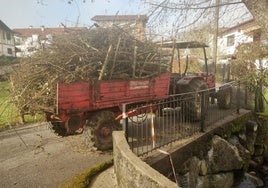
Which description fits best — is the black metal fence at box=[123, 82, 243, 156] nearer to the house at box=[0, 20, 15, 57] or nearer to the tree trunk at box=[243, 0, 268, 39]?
the tree trunk at box=[243, 0, 268, 39]

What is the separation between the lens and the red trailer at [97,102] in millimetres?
5754

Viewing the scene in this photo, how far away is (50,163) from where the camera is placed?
240 inches

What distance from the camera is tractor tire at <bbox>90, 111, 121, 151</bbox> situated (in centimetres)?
636

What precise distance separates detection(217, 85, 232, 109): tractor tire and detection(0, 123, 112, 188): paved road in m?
5.51

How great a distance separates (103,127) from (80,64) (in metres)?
1.60

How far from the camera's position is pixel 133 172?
11.6 feet

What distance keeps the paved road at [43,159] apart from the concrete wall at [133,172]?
63.1 inches

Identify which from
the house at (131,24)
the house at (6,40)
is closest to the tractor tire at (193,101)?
the house at (131,24)

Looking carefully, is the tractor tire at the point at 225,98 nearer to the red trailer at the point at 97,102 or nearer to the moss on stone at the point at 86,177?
the red trailer at the point at 97,102

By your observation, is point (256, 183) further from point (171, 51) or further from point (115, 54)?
point (115, 54)

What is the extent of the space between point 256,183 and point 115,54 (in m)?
5.68

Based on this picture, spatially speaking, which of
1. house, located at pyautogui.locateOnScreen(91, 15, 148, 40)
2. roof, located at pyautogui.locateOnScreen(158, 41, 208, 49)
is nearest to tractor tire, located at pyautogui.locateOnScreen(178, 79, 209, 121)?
roof, located at pyautogui.locateOnScreen(158, 41, 208, 49)

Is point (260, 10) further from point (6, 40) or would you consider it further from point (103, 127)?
point (6, 40)

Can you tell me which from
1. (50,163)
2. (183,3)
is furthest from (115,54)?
(50,163)
